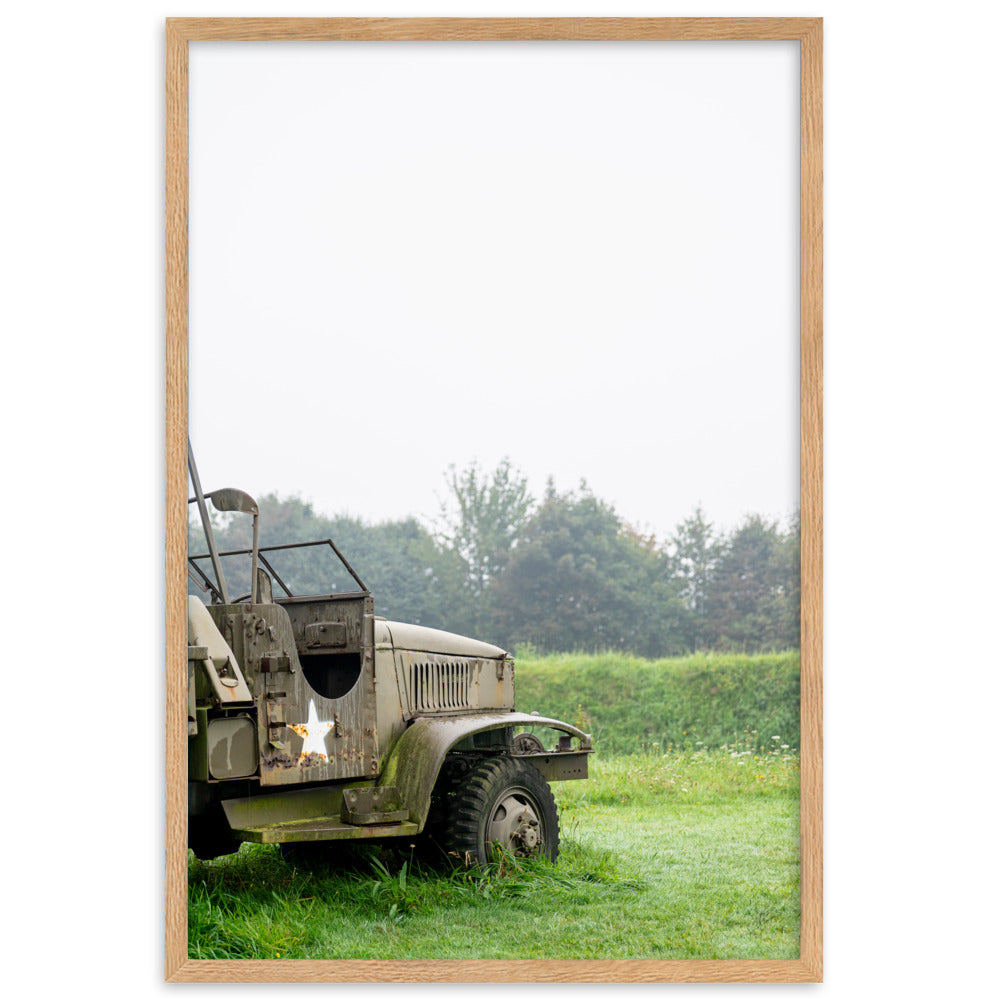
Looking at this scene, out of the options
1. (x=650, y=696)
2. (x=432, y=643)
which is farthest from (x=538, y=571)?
(x=432, y=643)

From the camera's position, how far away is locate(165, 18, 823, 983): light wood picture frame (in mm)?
3748

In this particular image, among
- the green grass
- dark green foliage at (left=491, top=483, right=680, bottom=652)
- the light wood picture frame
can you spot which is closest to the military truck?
the green grass

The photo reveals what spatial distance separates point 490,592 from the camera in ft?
46.5

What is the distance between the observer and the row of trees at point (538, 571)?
1203 centimetres

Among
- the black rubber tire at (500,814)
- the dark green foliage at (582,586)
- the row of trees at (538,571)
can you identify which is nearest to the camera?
the black rubber tire at (500,814)

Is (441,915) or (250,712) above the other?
(250,712)

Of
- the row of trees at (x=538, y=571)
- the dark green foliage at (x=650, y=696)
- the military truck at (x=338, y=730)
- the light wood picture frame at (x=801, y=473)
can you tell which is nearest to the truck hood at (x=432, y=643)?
the military truck at (x=338, y=730)

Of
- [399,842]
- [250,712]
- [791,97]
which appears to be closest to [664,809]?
[399,842]

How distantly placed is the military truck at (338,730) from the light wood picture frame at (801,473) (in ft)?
1.09

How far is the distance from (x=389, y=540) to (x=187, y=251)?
9.60 meters

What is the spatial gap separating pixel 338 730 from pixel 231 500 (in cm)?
101

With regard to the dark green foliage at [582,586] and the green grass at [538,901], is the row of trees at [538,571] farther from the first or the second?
the green grass at [538,901]

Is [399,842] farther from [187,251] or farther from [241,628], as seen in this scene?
[187,251]

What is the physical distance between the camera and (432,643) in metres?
5.27
